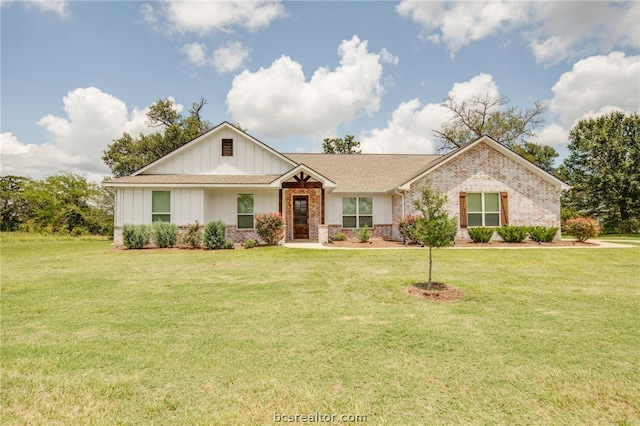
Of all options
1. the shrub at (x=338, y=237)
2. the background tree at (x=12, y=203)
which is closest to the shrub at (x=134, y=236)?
the shrub at (x=338, y=237)

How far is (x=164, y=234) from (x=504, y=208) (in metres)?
17.6

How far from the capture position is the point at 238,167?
1867cm

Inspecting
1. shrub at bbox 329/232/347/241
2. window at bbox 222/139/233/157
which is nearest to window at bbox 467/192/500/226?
shrub at bbox 329/232/347/241

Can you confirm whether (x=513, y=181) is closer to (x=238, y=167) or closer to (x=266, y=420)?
(x=238, y=167)

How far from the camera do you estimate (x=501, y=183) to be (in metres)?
17.5

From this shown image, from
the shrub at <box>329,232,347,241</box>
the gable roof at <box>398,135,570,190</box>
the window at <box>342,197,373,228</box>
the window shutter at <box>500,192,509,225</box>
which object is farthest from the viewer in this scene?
the window at <box>342,197,373,228</box>

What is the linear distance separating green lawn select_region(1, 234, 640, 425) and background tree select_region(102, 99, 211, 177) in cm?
2814

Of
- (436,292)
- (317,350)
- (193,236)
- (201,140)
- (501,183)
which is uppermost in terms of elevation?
(201,140)

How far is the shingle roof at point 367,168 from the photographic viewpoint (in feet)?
63.4

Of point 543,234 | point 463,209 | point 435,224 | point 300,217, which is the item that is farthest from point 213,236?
point 543,234

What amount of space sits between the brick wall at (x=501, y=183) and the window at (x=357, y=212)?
3202mm

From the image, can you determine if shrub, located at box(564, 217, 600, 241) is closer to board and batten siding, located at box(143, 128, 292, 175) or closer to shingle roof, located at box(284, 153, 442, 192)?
shingle roof, located at box(284, 153, 442, 192)

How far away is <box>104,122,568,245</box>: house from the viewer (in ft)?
54.8

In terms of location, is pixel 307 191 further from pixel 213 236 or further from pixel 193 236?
pixel 193 236
